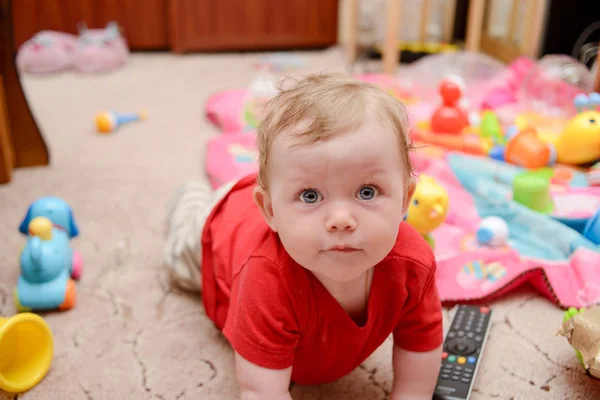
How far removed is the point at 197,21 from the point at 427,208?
189cm

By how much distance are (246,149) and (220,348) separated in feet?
2.29

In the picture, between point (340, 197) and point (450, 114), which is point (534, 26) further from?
point (340, 197)

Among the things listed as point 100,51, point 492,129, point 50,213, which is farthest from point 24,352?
point 100,51

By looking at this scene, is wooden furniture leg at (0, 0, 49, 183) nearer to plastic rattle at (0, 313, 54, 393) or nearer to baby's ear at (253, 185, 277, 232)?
plastic rattle at (0, 313, 54, 393)

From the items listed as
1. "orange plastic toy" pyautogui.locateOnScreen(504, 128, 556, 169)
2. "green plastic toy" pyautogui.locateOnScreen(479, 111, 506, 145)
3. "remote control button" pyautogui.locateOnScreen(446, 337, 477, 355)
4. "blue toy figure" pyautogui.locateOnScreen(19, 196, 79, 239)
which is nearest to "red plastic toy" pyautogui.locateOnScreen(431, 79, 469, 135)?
"green plastic toy" pyautogui.locateOnScreen(479, 111, 506, 145)

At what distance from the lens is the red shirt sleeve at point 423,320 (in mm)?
755

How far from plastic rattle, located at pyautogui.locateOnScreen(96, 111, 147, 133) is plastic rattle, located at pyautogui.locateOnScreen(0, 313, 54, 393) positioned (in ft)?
3.38

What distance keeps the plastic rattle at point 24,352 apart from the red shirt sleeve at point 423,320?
475 millimetres

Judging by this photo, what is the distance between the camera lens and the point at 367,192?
642mm

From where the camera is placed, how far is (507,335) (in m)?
0.95

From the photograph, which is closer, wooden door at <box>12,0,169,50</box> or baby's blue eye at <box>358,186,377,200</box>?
baby's blue eye at <box>358,186,377,200</box>

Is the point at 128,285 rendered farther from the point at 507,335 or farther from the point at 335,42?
the point at 335,42

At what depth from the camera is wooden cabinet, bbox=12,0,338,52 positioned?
8.48 feet

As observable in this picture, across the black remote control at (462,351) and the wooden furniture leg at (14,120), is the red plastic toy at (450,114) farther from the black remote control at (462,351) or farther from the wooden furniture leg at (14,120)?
the wooden furniture leg at (14,120)
